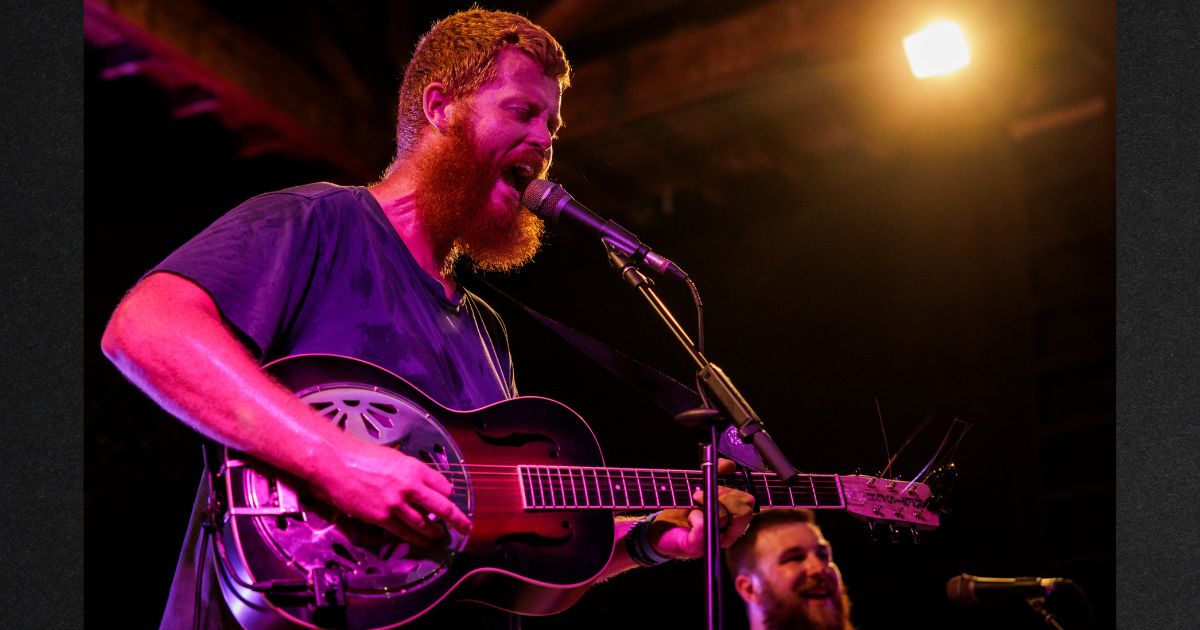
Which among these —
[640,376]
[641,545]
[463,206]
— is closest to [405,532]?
[641,545]

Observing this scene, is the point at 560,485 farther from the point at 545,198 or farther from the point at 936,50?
the point at 936,50

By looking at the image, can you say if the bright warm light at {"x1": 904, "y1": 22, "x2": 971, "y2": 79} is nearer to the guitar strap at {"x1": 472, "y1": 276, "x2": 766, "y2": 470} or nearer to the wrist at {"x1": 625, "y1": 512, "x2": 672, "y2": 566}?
the guitar strap at {"x1": 472, "y1": 276, "x2": 766, "y2": 470}

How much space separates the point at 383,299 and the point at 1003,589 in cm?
150

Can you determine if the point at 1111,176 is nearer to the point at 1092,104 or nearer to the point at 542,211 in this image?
the point at 1092,104

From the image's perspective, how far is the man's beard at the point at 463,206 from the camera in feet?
7.50

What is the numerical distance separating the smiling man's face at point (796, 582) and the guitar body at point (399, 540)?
7.52 feet

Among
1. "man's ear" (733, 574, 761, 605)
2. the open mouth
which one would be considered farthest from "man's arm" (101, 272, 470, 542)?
"man's ear" (733, 574, 761, 605)

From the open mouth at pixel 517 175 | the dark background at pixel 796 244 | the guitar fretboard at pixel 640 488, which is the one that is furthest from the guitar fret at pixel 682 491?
the dark background at pixel 796 244

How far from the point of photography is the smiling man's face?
404 cm

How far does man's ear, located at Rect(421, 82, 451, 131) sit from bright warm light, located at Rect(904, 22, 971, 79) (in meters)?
1.86

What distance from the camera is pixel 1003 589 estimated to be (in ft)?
7.56
